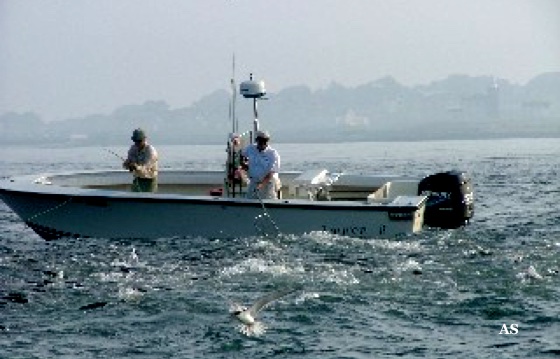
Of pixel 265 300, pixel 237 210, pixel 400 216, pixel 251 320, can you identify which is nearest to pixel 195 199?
pixel 237 210

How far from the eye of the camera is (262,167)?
15844 millimetres

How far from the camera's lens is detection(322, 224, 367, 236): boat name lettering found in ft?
50.9

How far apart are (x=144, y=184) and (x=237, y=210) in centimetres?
252

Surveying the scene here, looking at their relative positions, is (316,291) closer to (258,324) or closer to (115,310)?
(258,324)

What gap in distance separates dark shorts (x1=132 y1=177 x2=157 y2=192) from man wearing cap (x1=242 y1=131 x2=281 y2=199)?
7.68 ft

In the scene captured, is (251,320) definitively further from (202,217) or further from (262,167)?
(262,167)

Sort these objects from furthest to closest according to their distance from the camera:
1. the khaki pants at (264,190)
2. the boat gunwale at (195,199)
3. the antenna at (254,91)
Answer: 1. the antenna at (254,91)
2. the khaki pants at (264,190)
3. the boat gunwale at (195,199)

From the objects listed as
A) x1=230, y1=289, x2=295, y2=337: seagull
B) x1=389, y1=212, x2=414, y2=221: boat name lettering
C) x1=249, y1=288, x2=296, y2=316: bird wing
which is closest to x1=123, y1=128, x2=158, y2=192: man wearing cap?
x1=389, y1=212, x2=414, y2=221: boat name lettering

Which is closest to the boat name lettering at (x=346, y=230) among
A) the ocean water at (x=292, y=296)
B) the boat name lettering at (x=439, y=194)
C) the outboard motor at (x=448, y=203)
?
the ocean water at (x=292, y=296)

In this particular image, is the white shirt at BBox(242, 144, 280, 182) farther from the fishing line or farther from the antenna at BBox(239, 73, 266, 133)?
the antenna at BBox(239, 73, 266, 133)

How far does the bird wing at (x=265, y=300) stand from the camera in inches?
389

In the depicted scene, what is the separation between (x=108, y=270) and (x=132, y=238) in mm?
2701

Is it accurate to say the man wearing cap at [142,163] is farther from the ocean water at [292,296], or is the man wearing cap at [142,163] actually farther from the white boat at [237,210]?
the ocean water at [292,296]

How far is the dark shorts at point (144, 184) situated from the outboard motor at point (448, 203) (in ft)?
18.3
